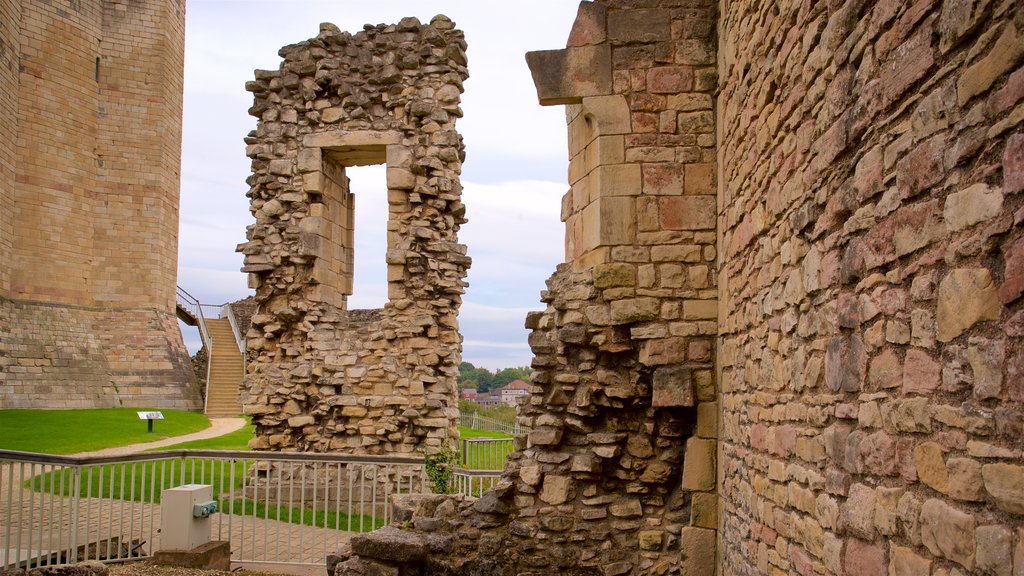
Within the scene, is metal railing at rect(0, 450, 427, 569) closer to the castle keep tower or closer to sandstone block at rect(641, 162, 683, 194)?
sandstone block at rect(641, 162, 683, 194)

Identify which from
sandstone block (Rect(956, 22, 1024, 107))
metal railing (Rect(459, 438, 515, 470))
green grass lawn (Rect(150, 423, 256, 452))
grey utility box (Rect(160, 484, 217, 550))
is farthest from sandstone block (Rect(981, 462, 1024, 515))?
green grass lawn (Rect(150, 423, 256, 452))

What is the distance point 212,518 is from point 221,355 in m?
21.6

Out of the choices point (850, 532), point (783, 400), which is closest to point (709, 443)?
point (783, 400)

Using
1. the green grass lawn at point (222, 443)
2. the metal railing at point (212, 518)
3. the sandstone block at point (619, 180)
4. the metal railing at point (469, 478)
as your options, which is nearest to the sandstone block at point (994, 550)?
the sandstone block at point (619, 180)

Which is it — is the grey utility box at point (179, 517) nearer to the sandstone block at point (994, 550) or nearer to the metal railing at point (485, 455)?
the metal railing at point (485, 455)

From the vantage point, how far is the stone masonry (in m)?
2.14

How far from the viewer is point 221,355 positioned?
30172 mm

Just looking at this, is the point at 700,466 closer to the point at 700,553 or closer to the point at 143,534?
the point at 700,553

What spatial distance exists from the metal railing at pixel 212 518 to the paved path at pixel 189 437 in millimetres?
2972

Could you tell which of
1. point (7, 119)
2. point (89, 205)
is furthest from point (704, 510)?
point (89, 205)

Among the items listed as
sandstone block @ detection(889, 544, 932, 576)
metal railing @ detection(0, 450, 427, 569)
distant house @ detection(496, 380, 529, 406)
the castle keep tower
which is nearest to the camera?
sandstone block @ detection(889, 544, 932, 576)

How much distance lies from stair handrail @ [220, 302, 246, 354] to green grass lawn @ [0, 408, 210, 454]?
6591mm

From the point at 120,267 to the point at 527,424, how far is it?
23787mm

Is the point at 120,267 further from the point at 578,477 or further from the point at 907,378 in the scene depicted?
the point at 907,378
